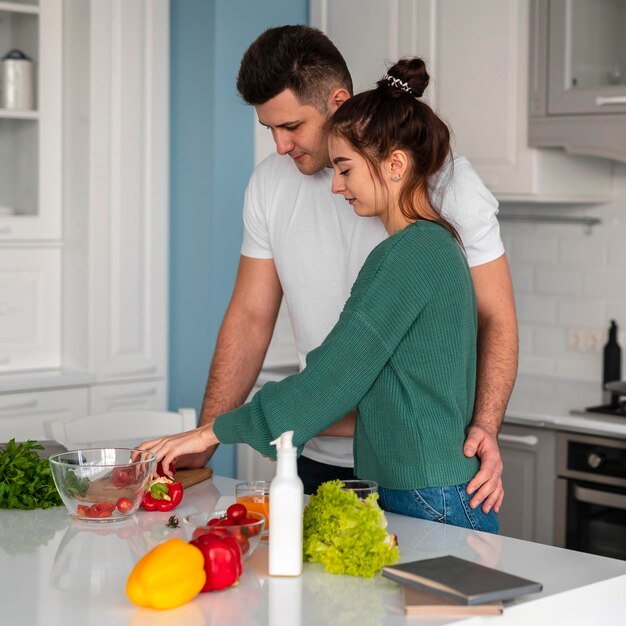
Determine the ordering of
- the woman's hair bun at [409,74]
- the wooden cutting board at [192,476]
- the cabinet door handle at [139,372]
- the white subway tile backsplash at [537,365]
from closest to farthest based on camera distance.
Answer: the woman's hair bun at [409,74] < the wooden cutting board at [192,476] < the cabinet door handle at [139,372] < the white subway tile backsplash at [537,365]

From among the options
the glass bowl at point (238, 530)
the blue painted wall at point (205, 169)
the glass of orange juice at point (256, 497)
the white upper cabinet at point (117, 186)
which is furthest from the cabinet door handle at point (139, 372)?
the glass bowl at point (238, 530)

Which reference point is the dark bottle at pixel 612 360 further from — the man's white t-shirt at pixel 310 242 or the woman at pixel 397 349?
the woman at pixel 397 349

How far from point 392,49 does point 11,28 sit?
1.35 meters

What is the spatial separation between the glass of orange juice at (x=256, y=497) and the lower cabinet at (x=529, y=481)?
169 centimetres

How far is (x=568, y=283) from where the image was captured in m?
3.87

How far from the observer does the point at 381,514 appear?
1.55 metres

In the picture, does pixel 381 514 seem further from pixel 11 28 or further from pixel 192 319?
pixel 11 28

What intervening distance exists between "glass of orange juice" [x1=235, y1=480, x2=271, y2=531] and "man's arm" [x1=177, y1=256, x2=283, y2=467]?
2.32 ft

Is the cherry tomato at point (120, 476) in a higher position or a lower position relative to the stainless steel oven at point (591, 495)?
higher

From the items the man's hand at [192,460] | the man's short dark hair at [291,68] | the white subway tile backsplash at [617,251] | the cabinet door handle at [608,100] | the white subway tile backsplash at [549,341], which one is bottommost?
the man's hand at [192,460]

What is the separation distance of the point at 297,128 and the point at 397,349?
0.71 metres

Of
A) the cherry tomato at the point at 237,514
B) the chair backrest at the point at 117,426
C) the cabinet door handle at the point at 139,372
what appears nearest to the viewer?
the cherry tomato at the point at 237,514

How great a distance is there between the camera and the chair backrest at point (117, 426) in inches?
105

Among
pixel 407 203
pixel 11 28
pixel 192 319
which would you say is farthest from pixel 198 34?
pixel 407 203
